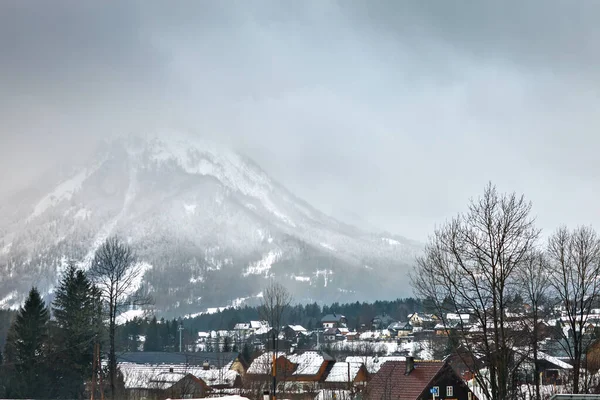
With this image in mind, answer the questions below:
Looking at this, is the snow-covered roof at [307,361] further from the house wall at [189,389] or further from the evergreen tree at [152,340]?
the evergreen tree at [152,340]

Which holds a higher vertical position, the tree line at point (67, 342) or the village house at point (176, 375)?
the tree line at point (67, 342)

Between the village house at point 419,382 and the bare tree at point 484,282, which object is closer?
the bare tree at point 484,282

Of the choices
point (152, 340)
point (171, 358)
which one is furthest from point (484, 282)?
point (152, 340)

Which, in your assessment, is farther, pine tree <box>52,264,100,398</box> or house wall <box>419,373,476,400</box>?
house wall <box>419,373,476,400</box>

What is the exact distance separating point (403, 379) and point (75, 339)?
79.5 feet

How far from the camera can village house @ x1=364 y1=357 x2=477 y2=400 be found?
56844 mm

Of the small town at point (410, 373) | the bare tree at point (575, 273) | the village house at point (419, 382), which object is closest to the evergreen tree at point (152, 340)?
the small town at point (410, 373)

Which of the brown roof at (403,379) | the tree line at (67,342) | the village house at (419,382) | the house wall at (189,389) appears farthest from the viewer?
the tree line at (67,342)

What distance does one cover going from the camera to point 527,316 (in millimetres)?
34406

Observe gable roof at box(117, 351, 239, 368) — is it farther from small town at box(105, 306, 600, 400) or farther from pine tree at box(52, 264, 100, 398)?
pine tree at box(52, 264, 100, 398)

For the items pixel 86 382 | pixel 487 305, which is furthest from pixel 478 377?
pixel 86 382

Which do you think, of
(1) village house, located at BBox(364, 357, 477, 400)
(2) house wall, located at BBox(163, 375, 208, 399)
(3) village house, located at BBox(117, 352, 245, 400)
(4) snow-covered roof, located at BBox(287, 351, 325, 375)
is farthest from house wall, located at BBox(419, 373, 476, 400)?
(4) snow-covered roof, located at BBox(287, 351, 325, 375)

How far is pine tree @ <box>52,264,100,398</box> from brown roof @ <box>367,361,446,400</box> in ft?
67.0

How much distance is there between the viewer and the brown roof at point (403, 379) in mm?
56531
